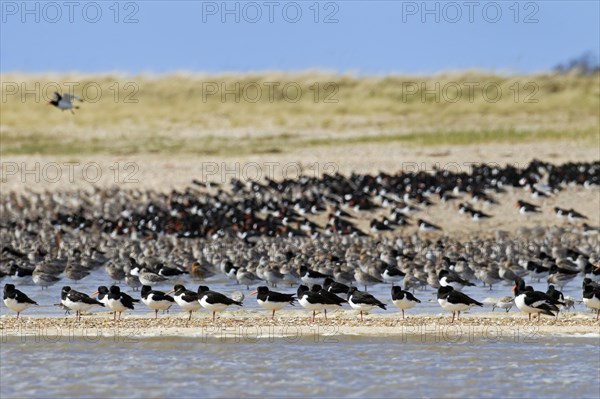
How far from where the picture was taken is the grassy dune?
57375mm

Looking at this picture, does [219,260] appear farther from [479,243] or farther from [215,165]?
[215,165]

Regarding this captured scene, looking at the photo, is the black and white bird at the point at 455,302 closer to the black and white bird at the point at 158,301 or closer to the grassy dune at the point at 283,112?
the black and white bird at the point at 158,301

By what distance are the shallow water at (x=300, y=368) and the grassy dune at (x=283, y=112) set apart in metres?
35.8

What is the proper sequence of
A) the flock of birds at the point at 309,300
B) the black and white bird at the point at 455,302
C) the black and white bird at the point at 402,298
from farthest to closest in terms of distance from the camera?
1. the black and white bird at the point at 402,298
2. the black and white bird at the point at 455,302
3. the flock of birds at the point at 309,300

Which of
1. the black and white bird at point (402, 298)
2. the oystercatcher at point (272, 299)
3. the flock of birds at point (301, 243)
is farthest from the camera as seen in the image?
the flock of birds at point (301, 243)


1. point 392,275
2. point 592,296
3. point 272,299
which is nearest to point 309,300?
point 272,299

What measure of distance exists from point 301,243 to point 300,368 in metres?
17.8

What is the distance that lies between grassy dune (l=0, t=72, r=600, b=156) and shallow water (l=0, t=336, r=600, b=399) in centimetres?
3583

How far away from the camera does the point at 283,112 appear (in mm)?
71438

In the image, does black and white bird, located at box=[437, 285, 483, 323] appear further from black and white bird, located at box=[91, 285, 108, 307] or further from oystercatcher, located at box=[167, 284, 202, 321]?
black and white bird, located at box=[91, 285, 108, 307]

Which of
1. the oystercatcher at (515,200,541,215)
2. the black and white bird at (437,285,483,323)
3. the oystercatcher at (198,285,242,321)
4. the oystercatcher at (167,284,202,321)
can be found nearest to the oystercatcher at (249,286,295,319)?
the oystercatcher at (198,285,242,321)

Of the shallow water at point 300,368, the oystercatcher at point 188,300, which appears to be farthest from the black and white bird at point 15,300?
the oystercatcher at point 188,300

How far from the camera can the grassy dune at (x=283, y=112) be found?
57375 millimetres

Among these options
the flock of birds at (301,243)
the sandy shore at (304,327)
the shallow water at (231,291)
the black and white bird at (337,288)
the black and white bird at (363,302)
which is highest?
the flock of birds at (301,243)
